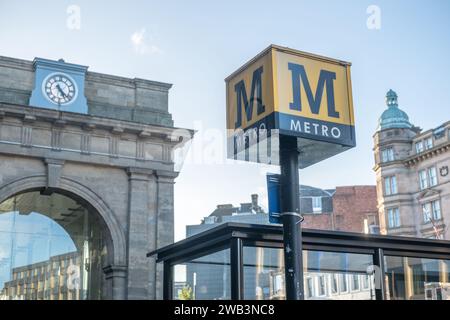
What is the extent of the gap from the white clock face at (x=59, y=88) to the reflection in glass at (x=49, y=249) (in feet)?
14.7

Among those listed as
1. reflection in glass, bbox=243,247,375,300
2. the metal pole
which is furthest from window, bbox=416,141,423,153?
the metal pole

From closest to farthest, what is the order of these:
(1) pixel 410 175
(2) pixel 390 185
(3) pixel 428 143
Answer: (3) pixel 428 143
(1) pixel 410 175
(2) pixel 390 185

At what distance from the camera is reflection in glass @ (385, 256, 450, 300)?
14.7 m

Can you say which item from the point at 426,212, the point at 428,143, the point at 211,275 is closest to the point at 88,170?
the point at 211,275

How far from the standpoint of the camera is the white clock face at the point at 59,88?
32031 mm

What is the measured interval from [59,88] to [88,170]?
3989 mm

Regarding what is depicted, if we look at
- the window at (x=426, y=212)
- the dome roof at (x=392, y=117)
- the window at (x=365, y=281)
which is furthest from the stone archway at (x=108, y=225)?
the dome roof at (x=392, y=117)

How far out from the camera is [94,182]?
3231 cm

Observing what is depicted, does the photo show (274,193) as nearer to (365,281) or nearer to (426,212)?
(365,281)

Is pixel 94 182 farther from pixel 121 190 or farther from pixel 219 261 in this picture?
pixel 219 261

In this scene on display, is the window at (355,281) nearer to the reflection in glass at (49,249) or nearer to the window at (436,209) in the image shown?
the reflection in glass at (49,249)

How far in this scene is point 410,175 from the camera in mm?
73250

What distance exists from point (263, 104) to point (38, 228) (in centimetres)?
2525
